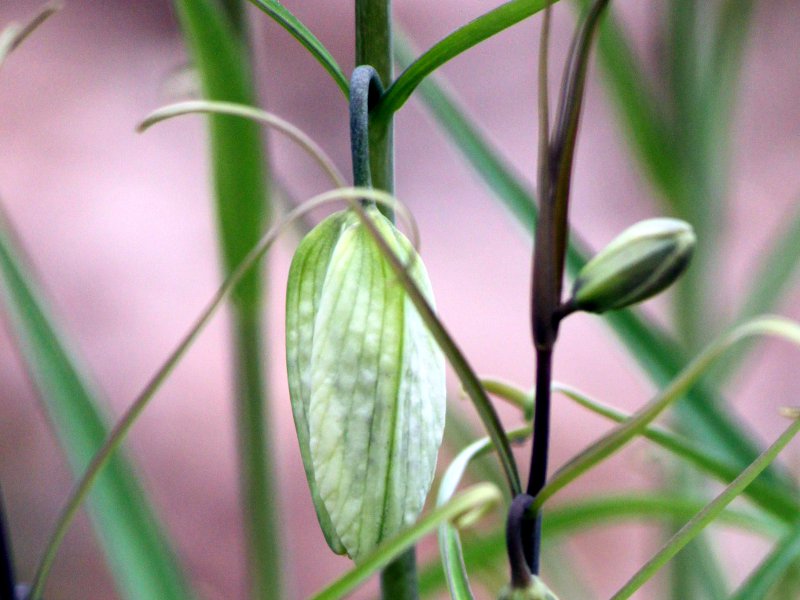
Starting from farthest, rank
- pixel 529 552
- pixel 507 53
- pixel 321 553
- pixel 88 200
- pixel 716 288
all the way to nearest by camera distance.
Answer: pixel 507 53 → pixel 88 200 → pixel 321 553 → pixel 716 288 → pixel 529 552

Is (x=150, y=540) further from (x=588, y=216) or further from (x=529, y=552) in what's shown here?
(x=588, y=216)

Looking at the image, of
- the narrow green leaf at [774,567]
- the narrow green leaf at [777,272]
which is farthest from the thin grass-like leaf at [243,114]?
the narrow green leaf at [777,272]

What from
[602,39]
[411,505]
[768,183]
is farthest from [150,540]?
[768,183]

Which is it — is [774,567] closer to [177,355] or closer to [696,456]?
[696,456]

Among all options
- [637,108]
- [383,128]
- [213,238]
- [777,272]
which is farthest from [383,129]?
[213,238]

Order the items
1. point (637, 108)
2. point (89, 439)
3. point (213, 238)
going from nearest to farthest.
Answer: point (89, 439), point (637, 108), point (213, 238)

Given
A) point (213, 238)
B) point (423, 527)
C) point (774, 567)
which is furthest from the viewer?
point (213, 238)

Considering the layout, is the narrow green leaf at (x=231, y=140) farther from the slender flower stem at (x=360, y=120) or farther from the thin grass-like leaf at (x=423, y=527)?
the thin grass-like leaf at (x=423, y=527)
